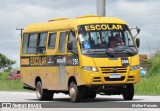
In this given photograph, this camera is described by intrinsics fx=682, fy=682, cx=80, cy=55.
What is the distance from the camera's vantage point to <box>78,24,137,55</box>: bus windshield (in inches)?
917

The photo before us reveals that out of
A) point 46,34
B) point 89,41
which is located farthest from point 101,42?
point 46,34

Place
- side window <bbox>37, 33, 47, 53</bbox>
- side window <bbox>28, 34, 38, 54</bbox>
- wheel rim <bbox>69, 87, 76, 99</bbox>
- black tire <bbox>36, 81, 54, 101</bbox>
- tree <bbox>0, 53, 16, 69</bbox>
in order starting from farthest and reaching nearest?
tree <bbox>0, 53, 16, 69</bbox>, side window <bbox>28, 34, 38, 54</bbox>, black tire <bbox>36, 81, 54, 101</bbox>, side window <bbox>37, 33, 47, 53</bbox>, wheel rim <bbox>69, 87, 76, 99</bbox>

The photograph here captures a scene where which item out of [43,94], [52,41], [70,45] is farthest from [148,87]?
[70,45]

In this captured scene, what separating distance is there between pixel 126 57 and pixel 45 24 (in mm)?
4960

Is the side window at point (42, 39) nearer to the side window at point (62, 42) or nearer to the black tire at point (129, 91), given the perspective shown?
the side window at point (62, 42)

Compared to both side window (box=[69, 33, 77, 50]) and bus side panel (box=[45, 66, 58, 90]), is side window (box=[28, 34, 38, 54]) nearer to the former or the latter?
bus side panel (box=[45, 66, 58, 90])

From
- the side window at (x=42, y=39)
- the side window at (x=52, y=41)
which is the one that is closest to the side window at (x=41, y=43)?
the side window at (x=42, y=39)

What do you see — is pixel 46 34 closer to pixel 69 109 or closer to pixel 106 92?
pixel 106 92

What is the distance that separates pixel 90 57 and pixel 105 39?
1.04 m

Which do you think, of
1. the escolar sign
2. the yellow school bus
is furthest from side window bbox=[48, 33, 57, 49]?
the escolar sign

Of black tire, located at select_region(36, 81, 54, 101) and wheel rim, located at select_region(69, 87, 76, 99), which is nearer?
wheel rim, located at select_region(69, 87, 76, 99)

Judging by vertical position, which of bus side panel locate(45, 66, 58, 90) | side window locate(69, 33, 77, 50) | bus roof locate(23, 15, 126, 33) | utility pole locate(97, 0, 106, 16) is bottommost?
bus side panel locate(45, 66, 58, 90)

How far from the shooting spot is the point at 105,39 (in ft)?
77.5

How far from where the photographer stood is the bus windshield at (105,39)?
23297mm
